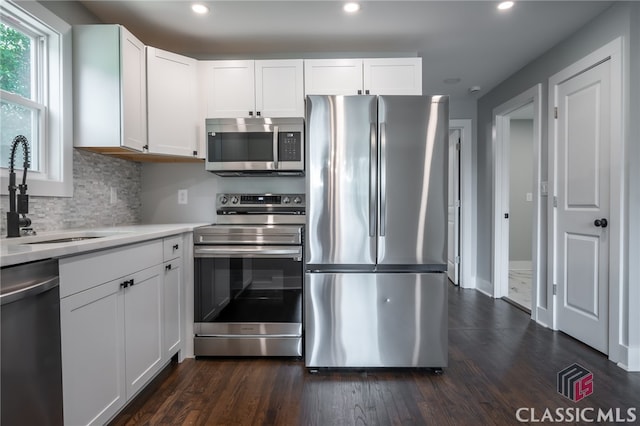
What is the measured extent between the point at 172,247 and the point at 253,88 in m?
1.38

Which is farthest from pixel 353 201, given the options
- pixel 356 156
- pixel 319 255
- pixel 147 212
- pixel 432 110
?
pixel 147 212

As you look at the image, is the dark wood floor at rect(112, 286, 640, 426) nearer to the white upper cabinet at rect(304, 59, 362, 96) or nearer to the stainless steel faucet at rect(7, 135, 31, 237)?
the stainless steel faucet at rect(7, 135, 31, 237)

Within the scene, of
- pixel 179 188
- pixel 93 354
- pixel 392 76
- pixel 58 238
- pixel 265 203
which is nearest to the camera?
pixel 93 354

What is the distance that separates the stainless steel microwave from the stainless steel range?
489 millimetres

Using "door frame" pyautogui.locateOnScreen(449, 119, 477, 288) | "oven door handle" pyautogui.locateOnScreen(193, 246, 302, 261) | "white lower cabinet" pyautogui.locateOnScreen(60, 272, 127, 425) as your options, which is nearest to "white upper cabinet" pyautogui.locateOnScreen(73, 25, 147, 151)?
"oven door handle" pyautogui.locateOnScreen(193, 246, 302, 261)

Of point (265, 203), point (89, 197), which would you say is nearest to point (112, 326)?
point (89, 197)

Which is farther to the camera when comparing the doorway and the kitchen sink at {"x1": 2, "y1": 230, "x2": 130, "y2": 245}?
the doorway

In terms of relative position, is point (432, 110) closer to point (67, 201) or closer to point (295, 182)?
point (295, 182)

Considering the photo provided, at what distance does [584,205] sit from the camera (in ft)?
7.88

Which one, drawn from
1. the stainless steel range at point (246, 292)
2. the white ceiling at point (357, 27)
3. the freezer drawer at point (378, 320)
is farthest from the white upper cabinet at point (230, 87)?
the freezer drawer at point (378, 320)

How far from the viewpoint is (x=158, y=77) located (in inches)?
91.0

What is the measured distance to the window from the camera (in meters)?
1.69

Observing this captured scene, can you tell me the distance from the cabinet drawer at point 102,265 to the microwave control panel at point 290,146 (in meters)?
1.07

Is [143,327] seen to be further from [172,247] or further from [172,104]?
[172,104]
